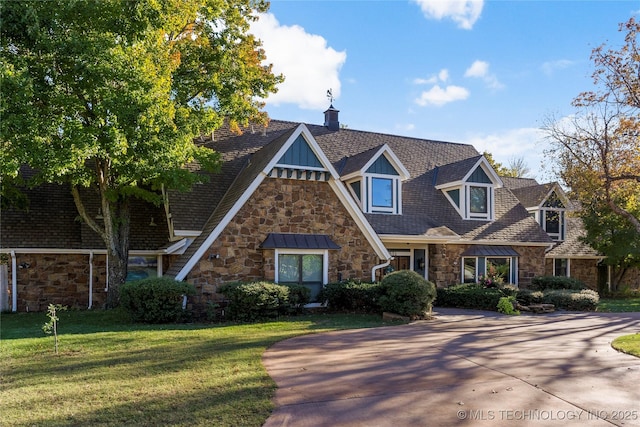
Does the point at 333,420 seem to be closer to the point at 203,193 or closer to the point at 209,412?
the point at 209,412

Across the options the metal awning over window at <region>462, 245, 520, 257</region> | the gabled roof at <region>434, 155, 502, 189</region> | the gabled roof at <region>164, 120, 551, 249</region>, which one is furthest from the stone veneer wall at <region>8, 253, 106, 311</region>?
the gabled roof at <region>434, 155, 502, 189</region>

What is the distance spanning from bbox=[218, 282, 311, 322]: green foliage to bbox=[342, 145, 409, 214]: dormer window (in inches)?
264

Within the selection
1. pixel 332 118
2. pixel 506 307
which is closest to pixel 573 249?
pixel 506 307

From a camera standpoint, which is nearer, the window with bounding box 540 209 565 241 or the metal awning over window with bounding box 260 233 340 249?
the metal awning over window with bounding box 260 233 340 249

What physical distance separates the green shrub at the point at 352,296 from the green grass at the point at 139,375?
2.88 meters

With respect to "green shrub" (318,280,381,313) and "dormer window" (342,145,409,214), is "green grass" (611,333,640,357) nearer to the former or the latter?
"green shrub" (318,280,381,313)

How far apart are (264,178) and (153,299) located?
15.9 feet

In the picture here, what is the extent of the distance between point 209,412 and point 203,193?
12263mm

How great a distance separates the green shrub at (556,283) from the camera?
19641mm

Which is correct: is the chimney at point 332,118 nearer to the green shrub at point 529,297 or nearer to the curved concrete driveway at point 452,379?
the green shrub at point 529,297

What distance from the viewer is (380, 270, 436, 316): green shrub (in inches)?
516

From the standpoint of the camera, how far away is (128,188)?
14.6 m

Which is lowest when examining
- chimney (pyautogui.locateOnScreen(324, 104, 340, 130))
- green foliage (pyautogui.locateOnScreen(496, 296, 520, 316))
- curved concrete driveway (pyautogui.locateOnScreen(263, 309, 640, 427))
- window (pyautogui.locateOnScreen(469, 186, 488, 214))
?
green foliage (pyautogui.locateOnScreen(496, 296, 520, 316))

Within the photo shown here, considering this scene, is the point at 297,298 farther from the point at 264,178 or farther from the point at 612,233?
the point at 612,233
